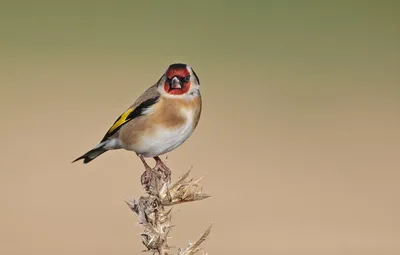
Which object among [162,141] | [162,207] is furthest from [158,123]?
[162,207]

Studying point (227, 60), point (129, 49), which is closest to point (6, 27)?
point (129, 49)

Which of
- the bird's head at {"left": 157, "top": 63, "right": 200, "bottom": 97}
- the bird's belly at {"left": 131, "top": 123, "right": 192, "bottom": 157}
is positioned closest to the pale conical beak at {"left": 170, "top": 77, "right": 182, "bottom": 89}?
the bird's head at {"left": 157, "top": 63, "right": 200, "bottom": 97}

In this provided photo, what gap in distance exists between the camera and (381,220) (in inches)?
338

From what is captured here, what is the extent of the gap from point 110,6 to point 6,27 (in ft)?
6.13

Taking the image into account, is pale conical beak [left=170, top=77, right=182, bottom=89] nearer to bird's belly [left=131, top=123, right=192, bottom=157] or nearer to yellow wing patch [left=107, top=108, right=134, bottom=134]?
bird's belly [left=131, top=123, right=192, bottom=157]

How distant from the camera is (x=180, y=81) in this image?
120 inches

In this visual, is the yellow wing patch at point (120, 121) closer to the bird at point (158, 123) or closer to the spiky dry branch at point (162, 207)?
the bird at point (158, 123)

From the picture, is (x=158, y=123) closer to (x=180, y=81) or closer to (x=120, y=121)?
(x=120, y=121)

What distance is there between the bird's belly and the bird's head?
0.49 ft

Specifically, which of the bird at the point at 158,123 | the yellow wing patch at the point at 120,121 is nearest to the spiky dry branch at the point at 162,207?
the bird at the point at 158,123

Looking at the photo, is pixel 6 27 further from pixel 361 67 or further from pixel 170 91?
pixel 170 91

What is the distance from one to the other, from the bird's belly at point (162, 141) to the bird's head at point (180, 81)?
0.15 m

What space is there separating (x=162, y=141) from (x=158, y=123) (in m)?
0.13

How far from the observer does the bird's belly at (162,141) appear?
3.33 m
